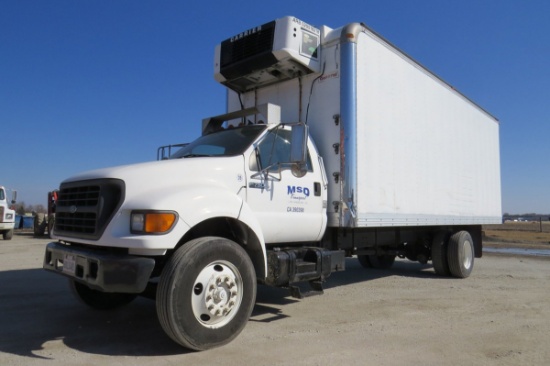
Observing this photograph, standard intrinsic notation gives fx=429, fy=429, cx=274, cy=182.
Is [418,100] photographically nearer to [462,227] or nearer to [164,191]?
[462,227]

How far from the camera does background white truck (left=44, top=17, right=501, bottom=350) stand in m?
3.85

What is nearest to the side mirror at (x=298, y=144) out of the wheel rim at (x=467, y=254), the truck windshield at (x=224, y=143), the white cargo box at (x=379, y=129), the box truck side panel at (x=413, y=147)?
Answer: the truck windshield at (x=224, y=143)

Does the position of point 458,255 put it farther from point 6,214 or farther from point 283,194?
point 6,214

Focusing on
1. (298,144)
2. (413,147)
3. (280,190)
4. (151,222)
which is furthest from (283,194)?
(413,147)

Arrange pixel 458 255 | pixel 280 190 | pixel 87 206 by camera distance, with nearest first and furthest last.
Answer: pixel 87 206 < pixel 280 190 < pixel 458 255

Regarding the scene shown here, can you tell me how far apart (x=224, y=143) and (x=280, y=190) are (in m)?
0.92

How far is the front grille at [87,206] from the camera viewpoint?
13.0ft

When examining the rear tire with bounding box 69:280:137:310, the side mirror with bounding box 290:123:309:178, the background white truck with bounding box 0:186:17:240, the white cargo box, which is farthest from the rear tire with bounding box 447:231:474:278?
the background white truck with bounding box 0:186:17:240

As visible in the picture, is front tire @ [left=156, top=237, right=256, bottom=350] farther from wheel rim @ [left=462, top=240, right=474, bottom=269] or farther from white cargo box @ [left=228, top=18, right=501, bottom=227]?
wheel rim @ [left=462, top=240, right=474, bottom=269]

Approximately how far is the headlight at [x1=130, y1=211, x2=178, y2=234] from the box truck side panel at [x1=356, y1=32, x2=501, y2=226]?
294 cm

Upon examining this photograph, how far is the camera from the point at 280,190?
16.8ft

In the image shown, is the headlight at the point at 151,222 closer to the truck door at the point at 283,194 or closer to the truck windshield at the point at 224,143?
the truck door at the point at 283,194

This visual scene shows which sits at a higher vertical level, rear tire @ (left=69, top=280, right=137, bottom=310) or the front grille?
the front grille

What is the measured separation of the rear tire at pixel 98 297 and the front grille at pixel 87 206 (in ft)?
3.01
